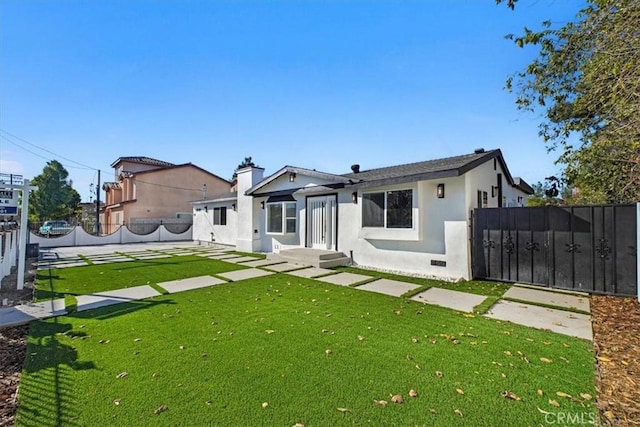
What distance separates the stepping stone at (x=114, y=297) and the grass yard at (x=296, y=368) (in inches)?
20.7

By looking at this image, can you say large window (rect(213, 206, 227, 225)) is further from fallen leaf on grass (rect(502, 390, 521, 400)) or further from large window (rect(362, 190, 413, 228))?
fallen leaf on grass (rect(502, 390, 521, 400))

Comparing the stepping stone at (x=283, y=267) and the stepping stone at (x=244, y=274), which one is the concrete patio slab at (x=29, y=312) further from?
the stepping stone at (x=283, y=267)

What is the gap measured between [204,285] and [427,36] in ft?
32.0

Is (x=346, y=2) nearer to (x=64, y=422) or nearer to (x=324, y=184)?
(x=324, y=184)

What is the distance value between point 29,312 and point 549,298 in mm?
10180

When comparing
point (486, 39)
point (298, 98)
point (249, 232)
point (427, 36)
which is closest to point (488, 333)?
point (486, 39)

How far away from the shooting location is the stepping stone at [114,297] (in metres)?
5.73

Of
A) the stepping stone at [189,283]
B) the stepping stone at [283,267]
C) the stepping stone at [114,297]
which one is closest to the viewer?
the stepping stone at [114,297]

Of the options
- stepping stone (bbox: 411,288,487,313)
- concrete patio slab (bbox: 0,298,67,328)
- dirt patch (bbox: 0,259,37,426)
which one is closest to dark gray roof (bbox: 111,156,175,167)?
dirt patch (bbox: 0,259,37,426)

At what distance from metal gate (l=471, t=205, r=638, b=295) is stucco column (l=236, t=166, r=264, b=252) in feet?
34.1

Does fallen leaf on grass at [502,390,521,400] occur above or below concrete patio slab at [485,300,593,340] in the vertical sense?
above

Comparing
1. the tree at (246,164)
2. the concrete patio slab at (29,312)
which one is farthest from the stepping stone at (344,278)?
the tree at (246,164)

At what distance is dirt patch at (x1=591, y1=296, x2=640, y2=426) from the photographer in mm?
2441

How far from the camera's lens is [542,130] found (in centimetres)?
825
